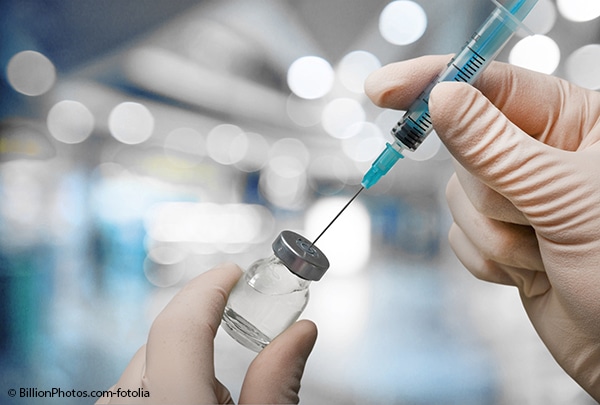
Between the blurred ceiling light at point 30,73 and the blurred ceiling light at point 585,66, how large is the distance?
2.17 meters

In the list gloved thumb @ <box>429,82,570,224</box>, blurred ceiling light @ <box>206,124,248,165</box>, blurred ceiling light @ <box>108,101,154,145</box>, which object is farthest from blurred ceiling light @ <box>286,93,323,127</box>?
gloved thumb @ <box>429,82,570,224</box>

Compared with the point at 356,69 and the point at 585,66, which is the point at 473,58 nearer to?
the point at 356,69

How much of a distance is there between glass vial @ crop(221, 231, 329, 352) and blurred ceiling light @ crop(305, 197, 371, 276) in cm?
139

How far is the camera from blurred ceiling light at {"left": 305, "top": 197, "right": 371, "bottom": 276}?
2361 millimetres

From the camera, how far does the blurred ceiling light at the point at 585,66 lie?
2148 mm

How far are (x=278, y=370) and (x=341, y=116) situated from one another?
1691mm

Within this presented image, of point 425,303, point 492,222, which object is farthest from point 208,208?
point 492,222

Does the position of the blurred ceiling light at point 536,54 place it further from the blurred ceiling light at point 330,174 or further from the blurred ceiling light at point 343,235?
the blurred ceiling light at point 343,235

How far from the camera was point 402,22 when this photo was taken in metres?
2.20

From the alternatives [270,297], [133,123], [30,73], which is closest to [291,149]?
[133,123]

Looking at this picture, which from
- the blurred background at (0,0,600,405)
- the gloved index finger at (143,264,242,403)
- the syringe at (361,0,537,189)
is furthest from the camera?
the blurred background at (0,0,600,405)

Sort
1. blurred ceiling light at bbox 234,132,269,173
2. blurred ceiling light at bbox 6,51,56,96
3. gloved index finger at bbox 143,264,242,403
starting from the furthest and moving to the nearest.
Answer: blurred ceiling light at bbox 234,132,269,173, blurred ceiling light at bbox 6,51,56,96, gloved index finger at bbox 143,264,242,403

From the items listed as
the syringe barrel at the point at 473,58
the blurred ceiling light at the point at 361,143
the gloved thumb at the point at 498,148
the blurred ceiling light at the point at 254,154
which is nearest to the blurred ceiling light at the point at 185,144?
the blurred ceiling light at the point at 254,154

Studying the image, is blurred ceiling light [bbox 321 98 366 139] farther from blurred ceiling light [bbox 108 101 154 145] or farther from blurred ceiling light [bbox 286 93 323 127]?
blurred ceiling light [bbox 108 101 154 145]
